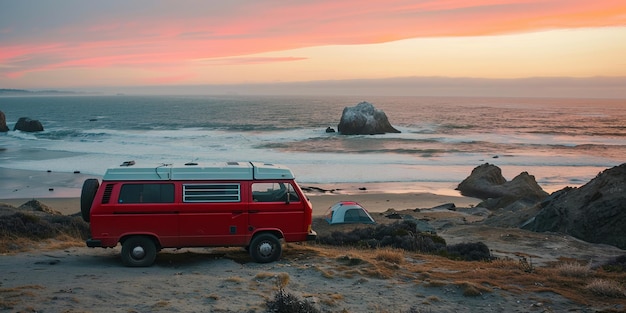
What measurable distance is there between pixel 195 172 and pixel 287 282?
121 inches

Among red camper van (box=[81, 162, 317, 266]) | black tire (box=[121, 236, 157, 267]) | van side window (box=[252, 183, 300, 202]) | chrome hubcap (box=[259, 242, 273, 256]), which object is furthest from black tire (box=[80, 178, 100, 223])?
chrome hubcap (box=[259, 242, 273, 256])

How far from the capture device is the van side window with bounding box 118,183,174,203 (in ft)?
37.4

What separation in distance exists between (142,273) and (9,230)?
5639 millimetres

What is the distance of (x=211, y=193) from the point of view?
11.6 m

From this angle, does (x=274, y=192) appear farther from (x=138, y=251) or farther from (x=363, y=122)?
(x=363, y=122)

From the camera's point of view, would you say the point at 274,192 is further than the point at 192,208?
Yes

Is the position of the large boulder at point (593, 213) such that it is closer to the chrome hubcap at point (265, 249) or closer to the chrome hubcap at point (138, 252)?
the chrome hubcap at point (265, 249)

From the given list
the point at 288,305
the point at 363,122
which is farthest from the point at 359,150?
the point at 288,305

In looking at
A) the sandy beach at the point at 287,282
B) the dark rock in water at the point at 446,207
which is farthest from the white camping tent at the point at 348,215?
the dark rock in water at the point at 446,207

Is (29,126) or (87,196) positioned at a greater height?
(87,196)

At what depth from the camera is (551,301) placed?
9.80 meters

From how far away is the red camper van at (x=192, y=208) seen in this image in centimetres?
1135

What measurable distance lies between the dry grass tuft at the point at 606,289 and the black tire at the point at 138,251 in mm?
8626

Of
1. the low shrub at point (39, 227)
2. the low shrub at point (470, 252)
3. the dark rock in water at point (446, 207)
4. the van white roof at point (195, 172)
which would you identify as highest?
the van white roof at point (195, 172)
